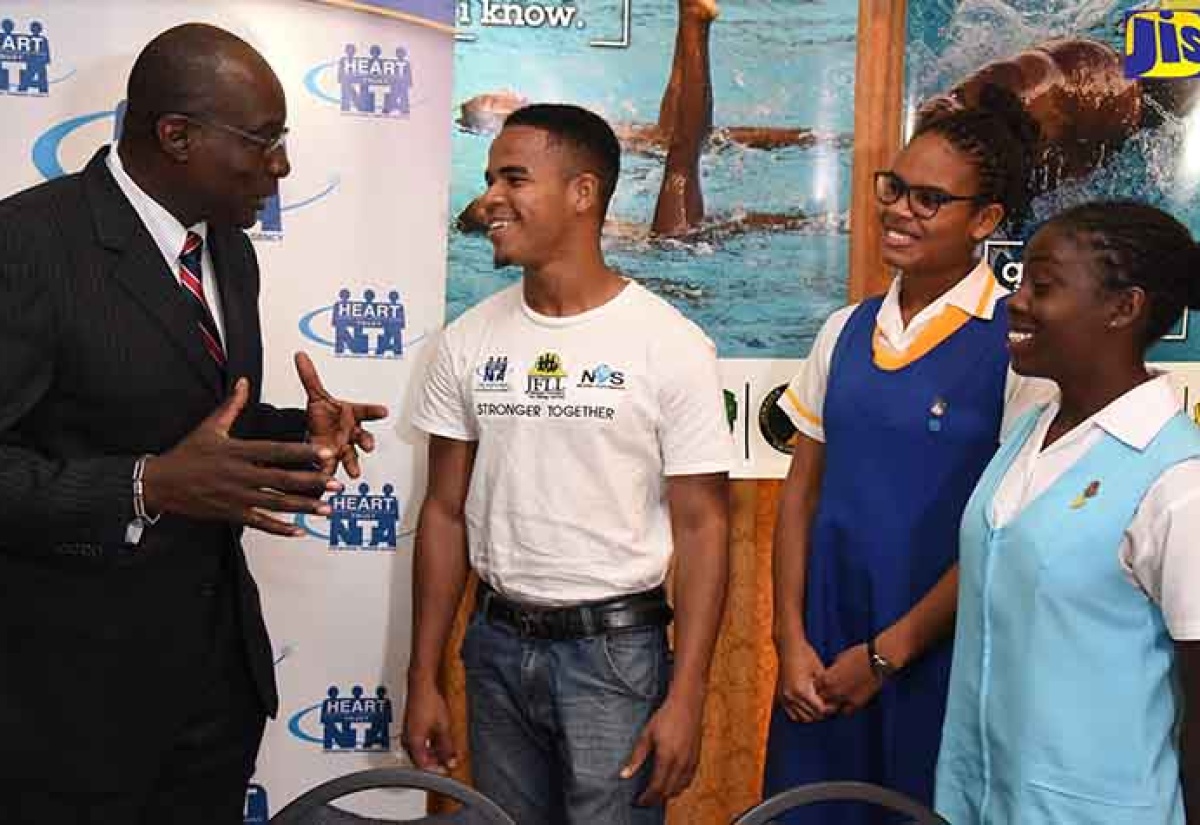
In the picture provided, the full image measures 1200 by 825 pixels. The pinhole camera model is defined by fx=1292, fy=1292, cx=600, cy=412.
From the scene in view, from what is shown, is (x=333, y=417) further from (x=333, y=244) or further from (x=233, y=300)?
(x=333, y=244)

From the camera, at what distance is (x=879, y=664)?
7.09 ft

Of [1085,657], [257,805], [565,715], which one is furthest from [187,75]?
[257,805]

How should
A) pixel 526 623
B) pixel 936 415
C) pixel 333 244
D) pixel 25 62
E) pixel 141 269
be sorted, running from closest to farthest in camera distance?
pixel 141 269, pixel 936 415, pixel 526 623, pixel 25 62, pixel 333 244

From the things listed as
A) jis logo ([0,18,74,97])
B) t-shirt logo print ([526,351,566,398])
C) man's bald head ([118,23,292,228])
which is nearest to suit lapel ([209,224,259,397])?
man's bald head ([118,23,292,228])

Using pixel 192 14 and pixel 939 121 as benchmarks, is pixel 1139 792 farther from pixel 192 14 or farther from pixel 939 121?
pixel 192 14

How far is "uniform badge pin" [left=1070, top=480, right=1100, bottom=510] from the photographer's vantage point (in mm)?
1753

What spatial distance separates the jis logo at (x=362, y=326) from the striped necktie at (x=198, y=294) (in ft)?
2.49

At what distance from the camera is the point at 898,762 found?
222cm

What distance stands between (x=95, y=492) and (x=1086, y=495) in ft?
4.42

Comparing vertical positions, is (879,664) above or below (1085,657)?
below

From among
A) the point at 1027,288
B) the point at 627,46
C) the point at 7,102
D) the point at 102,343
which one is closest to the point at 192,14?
the point at 7,102

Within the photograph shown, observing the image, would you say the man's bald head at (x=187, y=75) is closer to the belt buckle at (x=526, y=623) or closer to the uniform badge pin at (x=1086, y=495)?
the belt buckle at (x=526, y=623)

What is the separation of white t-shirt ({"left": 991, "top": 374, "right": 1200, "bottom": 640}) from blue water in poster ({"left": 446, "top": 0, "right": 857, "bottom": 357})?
1081mm

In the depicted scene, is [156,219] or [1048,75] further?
[1048,75]
